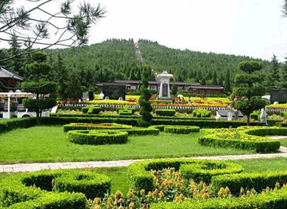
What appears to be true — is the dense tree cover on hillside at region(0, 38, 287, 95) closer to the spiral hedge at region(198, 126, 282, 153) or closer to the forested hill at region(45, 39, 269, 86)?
the forested hill at region(45, 39, 269, 86)

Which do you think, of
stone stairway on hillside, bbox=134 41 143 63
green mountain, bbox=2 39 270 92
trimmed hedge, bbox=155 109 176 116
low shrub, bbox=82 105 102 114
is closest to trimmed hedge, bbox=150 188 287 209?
trimmed hedge, bbox=155 109 176 116

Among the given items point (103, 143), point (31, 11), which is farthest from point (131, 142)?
point (31, 11)

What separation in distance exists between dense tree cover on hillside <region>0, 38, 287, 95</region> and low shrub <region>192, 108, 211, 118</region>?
562cm

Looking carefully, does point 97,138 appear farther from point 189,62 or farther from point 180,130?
point 189,62

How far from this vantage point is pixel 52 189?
6.07 m

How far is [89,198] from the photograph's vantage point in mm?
5332

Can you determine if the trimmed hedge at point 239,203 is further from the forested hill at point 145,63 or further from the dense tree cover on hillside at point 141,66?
the forested hill at point 145,63

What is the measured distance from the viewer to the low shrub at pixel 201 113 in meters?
26.9

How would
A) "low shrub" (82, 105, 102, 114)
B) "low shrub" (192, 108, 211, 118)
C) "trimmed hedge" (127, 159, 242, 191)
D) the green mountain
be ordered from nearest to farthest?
"trimmed hedge" (127, 159, 242, 191) → "low shrub" (82, 105, 102, 114) → "low shrub" (192, 108, 211, 118) → the green mountain

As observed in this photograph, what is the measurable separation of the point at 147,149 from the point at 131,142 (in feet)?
6.43

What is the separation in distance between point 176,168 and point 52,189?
3045mm

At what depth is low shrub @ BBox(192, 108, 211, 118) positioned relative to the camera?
26.9 meters

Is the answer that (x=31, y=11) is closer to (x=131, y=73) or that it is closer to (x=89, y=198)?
(x=89, y=198)

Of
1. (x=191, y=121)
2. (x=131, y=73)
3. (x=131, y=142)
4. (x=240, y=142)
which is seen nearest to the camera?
(x=240, y=142)
